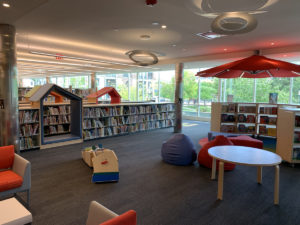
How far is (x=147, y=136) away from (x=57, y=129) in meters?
3.54

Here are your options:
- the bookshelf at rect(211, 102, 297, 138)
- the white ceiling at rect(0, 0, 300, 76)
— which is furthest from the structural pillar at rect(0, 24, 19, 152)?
the bookshelf at rect(211, 102, 297, 138)

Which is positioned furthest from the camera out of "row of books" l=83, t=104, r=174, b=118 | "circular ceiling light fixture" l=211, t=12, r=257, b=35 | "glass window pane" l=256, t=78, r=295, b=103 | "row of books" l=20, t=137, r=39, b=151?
"glass window pane" l=256, t=78, r=295, b=103

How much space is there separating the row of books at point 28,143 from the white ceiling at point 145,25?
2.73 metres

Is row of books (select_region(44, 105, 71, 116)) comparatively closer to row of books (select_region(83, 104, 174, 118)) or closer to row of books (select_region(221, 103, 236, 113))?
row of books (select_region(83, 104, 174, 118))

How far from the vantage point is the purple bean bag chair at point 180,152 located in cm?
543

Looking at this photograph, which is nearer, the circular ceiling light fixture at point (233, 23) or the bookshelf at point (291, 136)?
the circular ceiling light fixture at point (233, 23)

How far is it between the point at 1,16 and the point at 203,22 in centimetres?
478

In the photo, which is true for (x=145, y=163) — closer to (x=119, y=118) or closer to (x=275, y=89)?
Answer: (x=119, y=118)

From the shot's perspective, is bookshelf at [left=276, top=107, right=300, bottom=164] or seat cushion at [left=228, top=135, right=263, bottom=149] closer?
bookshelf at [left=276, top=107, right=300, bottom=164]

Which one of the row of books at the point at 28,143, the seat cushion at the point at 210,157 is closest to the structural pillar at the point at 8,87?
the row of books at the point at 28,143

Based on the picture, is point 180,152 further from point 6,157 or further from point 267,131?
point 267,131

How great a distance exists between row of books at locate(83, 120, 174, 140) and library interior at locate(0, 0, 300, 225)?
0.15 feet

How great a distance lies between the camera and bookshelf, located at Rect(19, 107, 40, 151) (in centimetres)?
642

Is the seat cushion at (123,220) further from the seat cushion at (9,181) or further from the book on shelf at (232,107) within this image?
the book on shelf at (232,107)
